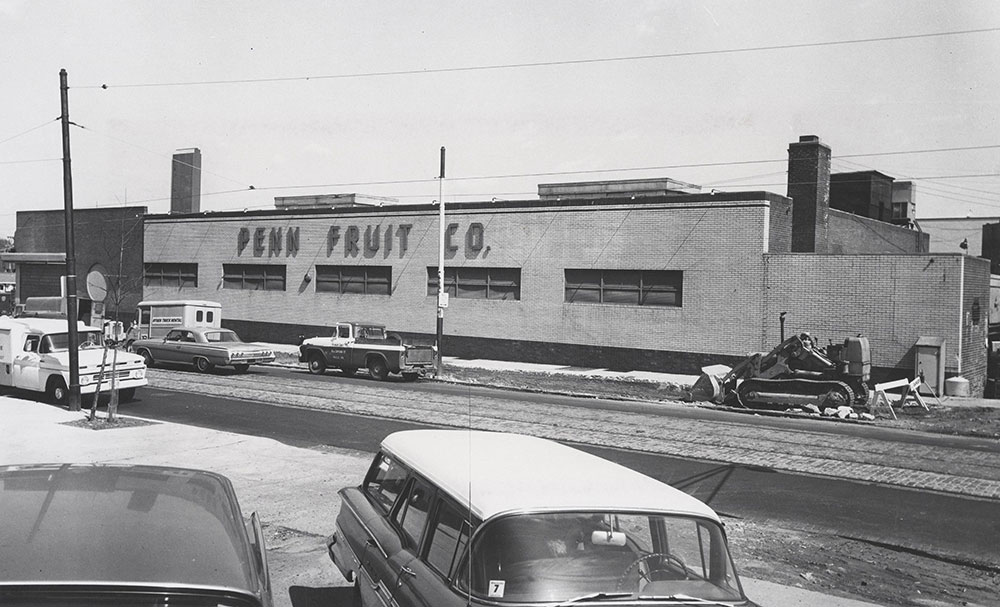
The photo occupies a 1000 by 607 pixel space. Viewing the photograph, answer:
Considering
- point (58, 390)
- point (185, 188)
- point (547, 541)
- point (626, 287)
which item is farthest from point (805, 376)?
point (185, 188)

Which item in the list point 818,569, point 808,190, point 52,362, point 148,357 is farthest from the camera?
point 808,190

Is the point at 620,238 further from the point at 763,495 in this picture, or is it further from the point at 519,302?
the point at 763,495

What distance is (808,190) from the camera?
31.8 metres

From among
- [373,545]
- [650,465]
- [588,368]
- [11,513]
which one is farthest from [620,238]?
[11,513]

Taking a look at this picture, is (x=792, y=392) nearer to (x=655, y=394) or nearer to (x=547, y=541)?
(x=655, y=394)

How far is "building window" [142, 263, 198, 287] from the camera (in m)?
45.1

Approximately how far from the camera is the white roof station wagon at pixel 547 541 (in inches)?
162

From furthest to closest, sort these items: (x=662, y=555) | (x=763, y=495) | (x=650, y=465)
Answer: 1. (x=650, y=465)
2. (x=763, y=495)
3. (x=662, y=555)

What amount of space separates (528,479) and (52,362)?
17.5 metres

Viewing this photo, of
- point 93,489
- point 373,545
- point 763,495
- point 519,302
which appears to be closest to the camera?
point 93,489

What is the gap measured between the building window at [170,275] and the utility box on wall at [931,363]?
33834mm

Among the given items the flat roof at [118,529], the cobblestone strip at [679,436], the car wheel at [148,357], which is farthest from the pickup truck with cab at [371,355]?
the flat roof at [118,529]

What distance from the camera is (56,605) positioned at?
3.14m

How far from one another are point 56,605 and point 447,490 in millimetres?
2111
